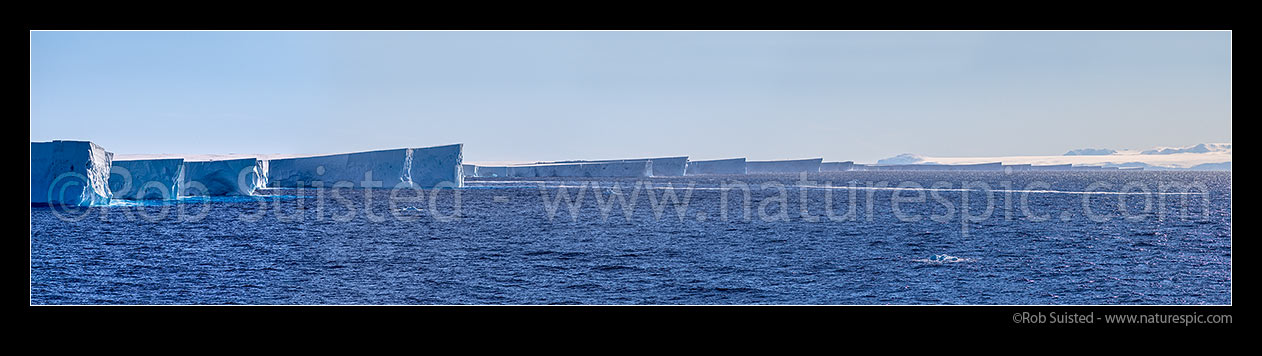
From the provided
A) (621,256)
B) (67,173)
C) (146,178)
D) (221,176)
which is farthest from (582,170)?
(621,256)

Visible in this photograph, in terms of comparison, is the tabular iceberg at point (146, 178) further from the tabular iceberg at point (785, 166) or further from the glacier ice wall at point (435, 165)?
the tabular iceberg at point (785, 166)

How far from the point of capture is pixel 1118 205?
43.8 m

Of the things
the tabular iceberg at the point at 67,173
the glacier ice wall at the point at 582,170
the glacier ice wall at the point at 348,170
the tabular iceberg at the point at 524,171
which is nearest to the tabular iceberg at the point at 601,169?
the glacier ice wall at the point at 582,170

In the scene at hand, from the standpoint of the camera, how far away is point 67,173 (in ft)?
93.8

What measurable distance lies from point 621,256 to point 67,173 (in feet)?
61.8

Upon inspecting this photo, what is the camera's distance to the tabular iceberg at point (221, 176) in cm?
4144

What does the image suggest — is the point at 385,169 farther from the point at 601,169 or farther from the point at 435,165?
the point at 601,169

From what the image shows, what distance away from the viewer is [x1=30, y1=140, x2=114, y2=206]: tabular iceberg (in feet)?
91.6

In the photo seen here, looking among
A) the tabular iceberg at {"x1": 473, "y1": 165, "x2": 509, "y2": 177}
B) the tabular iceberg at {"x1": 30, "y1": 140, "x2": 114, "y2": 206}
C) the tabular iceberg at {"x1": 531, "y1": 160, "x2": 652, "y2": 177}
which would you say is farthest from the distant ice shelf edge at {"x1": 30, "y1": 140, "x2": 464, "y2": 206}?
the tabular iceberg at {"x1": 531, "y1": 160, "x2": 652, "y2": 177}

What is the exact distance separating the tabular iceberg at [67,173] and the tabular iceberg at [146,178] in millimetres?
4028
